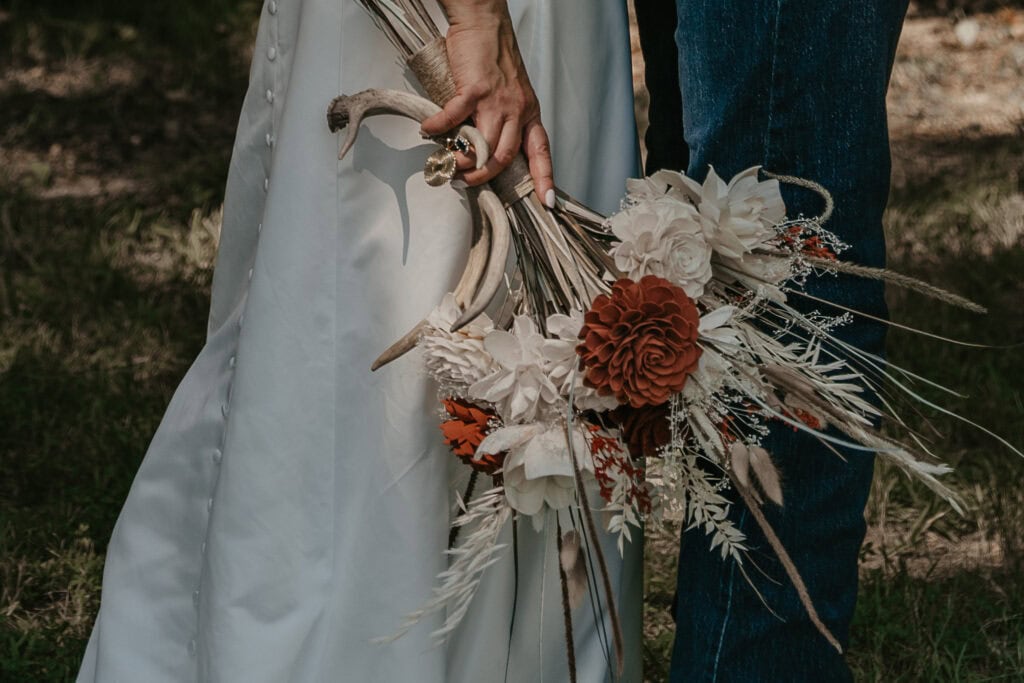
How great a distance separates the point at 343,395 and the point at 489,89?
442 millimetres

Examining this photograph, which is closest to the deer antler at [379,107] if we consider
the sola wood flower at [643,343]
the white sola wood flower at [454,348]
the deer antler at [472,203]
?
the deer antler at [472,203]

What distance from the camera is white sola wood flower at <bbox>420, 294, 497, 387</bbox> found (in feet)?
4.91

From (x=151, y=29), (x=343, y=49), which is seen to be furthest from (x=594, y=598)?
(x=151, y=29)

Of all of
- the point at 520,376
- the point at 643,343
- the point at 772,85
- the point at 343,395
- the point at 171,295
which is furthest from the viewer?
the point at 171,295

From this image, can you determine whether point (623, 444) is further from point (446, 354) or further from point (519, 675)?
point (519, 675)

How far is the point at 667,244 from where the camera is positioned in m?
1.42

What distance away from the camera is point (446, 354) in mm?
1506

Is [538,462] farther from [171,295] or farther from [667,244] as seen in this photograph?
[171,295]

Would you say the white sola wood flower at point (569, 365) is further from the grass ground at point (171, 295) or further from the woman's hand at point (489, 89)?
the grass ground at point (171, 295)

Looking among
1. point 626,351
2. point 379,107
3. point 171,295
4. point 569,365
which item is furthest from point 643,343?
point 171,295

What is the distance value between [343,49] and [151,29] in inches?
174

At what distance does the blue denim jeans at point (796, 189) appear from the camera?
154 cm

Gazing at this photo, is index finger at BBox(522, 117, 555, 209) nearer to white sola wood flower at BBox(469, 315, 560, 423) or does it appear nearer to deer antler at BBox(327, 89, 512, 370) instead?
deer antler at BBox(327, 89, 512, 370)

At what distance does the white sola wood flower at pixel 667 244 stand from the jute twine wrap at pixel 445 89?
0.20m
